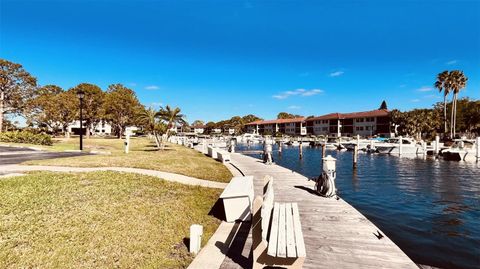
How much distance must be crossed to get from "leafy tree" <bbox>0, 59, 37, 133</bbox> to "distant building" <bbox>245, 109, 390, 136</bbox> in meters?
95.9

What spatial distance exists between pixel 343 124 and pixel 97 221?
11150cm

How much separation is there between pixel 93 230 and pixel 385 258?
737cm

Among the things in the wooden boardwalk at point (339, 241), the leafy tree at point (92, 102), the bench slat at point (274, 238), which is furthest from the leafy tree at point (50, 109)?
the bench slat at point (274, 238)

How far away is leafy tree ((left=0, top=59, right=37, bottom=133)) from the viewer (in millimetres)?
42469

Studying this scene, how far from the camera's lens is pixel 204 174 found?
56.3 feet

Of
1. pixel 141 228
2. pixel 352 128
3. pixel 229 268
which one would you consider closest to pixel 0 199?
pixel 141 228

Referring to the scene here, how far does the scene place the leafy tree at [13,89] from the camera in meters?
42.5

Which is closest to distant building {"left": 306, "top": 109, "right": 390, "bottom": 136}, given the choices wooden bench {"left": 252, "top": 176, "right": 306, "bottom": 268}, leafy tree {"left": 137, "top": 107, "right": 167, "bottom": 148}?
leafy tree {"left": 137, "top": 107, "right": 167, "bottom": 148}

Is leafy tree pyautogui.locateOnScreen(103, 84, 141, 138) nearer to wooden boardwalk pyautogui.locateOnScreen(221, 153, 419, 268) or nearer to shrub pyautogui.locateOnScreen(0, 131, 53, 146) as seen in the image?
shrub pyautogui.locateOnScreen(0, 131, 53, 146)

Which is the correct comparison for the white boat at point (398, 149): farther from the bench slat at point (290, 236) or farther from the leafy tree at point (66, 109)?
the leafy tree at point (66, 109)

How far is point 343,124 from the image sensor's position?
109 meters

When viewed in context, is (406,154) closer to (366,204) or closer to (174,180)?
(366,204)

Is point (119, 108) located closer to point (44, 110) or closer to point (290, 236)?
point (44, 110)

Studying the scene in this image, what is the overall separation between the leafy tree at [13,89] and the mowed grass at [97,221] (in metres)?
40.9
